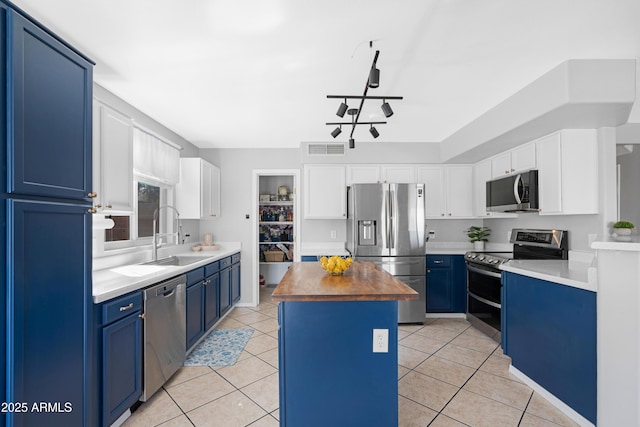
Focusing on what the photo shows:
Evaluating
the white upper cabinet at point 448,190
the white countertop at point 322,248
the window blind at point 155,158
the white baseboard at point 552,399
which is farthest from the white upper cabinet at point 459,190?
the window blind at point 155,158

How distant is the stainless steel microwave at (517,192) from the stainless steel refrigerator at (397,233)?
85 centimetres

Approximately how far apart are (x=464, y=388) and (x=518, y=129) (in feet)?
7.76

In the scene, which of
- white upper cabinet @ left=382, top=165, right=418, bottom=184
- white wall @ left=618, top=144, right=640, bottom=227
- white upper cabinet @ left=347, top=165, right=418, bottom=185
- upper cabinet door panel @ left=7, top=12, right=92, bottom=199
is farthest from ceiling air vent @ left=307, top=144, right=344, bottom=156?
white wall @ left=618, top=144, right=640, bottom=227

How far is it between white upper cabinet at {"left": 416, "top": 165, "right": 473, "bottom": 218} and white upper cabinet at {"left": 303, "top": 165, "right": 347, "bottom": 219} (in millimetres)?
1186

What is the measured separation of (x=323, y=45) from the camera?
1898 millimetres

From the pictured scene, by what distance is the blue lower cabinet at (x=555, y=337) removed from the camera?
6.02 ft

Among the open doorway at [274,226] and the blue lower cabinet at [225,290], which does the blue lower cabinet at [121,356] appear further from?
the open doorway at [274,226]

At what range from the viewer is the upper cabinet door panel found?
1.21 m

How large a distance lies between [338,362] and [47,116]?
6.43ft

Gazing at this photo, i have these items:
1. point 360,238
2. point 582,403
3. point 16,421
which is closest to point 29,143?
point 16,421

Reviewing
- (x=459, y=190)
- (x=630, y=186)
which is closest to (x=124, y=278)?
(x=459, y=190)

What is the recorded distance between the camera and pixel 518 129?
271 centimetres

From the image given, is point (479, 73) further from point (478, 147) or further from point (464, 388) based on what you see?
point (464, 388)

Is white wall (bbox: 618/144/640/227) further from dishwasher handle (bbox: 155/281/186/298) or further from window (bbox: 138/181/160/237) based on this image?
window (bbox: 138/181/160/237)
